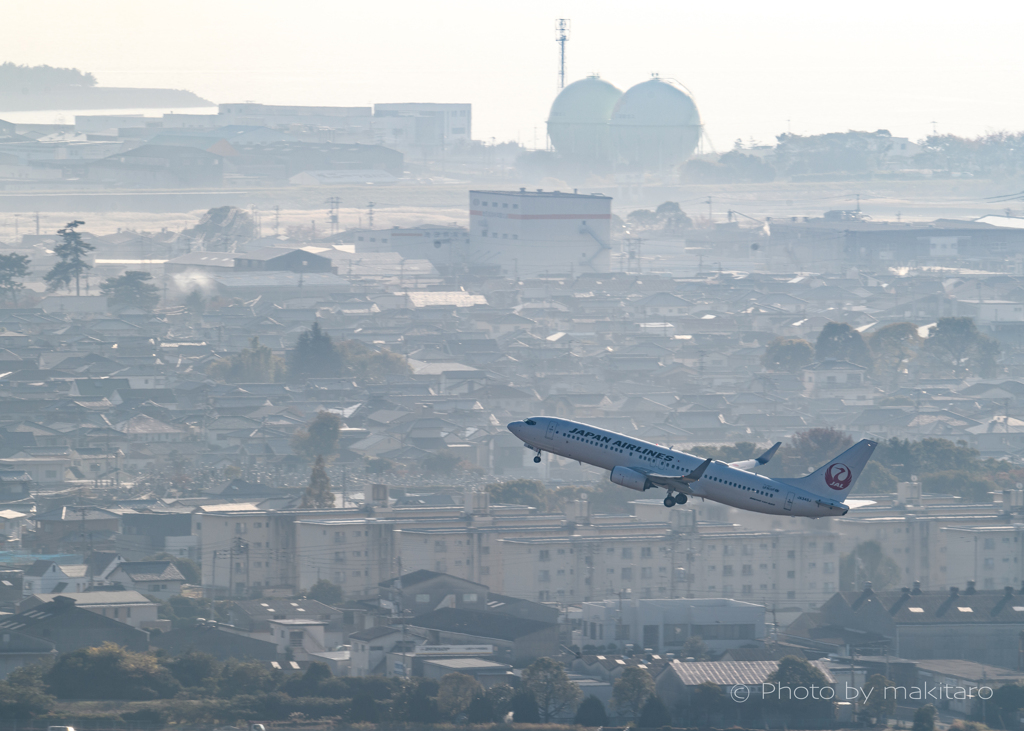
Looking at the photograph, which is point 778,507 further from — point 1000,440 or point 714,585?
point 1000,440

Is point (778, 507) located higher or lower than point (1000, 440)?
higher

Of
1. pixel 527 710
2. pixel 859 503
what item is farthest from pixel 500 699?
pixel 859 503

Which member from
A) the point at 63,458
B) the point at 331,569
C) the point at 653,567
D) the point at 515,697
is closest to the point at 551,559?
the point at 653,567

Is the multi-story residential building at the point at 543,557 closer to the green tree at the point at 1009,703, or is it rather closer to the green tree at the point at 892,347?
the green tree at the point at 1009,703

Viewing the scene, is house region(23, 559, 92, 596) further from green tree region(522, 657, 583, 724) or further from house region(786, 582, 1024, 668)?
house region(786, 582, 1024, 668)

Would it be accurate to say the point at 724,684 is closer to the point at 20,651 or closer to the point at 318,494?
the point at 20,651
